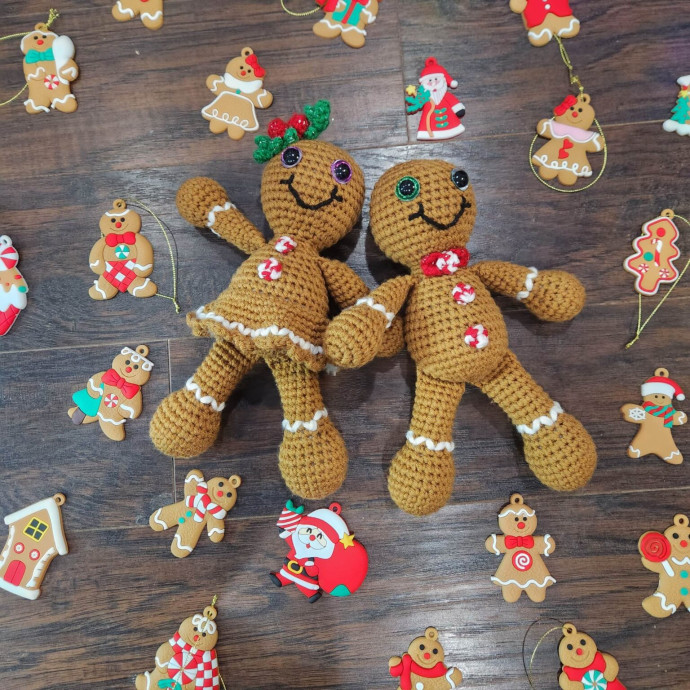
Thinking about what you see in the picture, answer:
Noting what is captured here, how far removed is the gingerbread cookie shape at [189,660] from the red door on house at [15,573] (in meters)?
0.23

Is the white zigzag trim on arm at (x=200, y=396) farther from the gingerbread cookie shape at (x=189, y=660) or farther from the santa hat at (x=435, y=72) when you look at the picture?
the santa hat at (x=435, y=72)

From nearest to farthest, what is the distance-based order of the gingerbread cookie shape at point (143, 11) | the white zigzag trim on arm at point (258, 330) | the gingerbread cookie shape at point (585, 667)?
the white zigzag trim on arm at point (258, 330) < the gingerbread cookie shape at point (585, 667) < the gingerbread cookie shape at point (143, 11)

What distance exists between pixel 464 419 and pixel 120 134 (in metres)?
0.71

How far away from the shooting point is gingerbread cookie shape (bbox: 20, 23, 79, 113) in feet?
2.96

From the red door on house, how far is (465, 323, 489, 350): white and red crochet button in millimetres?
745

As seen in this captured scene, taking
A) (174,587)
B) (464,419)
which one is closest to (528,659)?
(464,419)

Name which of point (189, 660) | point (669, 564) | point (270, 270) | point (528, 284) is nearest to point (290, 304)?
point (270, 270)

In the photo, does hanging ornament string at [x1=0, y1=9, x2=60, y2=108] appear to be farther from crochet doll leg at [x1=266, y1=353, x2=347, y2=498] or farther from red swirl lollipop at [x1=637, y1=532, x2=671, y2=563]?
red swirl lollipop at [x1=637, y1=532, x2=671, y2=563]

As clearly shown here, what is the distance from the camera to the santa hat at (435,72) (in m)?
0.87

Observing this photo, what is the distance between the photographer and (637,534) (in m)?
0.83

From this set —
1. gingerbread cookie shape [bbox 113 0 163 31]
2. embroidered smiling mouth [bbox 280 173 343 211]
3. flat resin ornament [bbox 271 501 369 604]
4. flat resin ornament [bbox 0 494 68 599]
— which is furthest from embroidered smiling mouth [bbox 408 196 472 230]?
flat resin ornament [bbox 0 494 68 599]

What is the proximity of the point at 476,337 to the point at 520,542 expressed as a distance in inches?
13.8

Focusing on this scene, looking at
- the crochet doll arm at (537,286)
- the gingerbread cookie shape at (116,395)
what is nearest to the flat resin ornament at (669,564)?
the crochet doll arm at (537,286)

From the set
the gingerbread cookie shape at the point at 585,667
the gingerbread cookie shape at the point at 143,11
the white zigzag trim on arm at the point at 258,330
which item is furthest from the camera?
the gingerbread cookie shape at the point at 143,11
